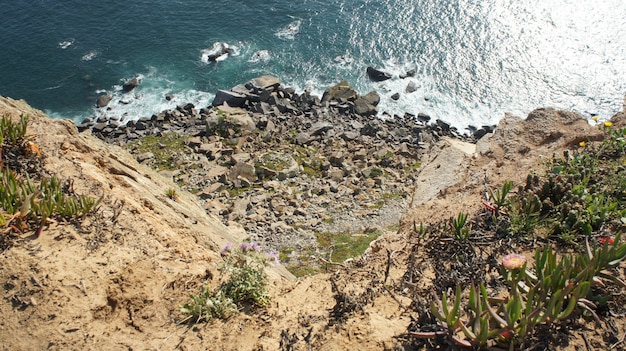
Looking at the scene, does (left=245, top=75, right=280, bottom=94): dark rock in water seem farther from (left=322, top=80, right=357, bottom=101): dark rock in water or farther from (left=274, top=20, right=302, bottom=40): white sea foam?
(left=274, top=20, right=302, bottom=40): white sea foam

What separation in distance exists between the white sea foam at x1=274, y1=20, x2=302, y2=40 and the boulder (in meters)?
10.4

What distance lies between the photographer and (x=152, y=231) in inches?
360

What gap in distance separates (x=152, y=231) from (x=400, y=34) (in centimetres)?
4767

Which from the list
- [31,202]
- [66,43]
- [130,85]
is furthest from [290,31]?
[31,202]

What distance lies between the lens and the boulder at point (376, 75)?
154 feet

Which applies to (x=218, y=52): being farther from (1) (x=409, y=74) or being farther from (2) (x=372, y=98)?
(1) (x=409, y=74)

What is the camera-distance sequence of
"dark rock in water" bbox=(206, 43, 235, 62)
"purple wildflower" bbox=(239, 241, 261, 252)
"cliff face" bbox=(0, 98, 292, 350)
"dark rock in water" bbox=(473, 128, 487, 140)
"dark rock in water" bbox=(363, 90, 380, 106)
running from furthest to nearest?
"dark rock in water" bbox=(206, 43, 235, 62), "dark rock in water" bbox=(363, 90, 380, 106), "dark rock in water" bbox=(473, 128, 487, 140), "purple wildflower" bbox=(239, 241, 261, 252), "cliff face" bbox=(0, 98, 292, 350)

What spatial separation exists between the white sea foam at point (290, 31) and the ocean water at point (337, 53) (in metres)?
0.20

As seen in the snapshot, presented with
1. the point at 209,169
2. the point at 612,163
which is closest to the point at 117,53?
the point at 209,169

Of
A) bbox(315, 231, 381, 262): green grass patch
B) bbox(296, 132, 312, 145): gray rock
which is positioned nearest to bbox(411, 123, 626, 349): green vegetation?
bbox(315, 231, 381, 262): green grass patch

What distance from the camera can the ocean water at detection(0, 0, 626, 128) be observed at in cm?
4472

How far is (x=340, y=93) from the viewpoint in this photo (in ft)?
145

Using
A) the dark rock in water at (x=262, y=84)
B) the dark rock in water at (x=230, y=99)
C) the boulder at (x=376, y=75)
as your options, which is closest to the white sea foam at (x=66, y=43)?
the dark rock in water at (x=230, y=99)

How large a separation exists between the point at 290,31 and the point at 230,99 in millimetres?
14822
